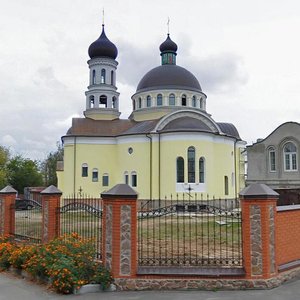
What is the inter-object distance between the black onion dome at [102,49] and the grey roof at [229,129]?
34.0 ft

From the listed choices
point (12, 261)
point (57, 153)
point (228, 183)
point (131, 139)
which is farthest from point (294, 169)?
point (57, 153)

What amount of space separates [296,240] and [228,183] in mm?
20087

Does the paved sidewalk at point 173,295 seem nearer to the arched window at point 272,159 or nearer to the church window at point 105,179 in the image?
the church window at point 105,179

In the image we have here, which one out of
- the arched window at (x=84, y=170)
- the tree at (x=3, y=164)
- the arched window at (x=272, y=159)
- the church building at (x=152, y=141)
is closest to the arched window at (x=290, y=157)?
the arched window at (x=272, y=159)

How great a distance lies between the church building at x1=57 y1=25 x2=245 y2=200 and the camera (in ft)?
85.3

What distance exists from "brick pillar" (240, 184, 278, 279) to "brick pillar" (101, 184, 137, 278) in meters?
2.01

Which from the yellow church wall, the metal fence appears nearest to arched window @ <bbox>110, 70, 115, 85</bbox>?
the yellow church wall

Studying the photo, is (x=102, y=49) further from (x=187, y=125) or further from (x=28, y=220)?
(x=28, y=220)

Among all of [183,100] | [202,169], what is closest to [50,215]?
[202,169]

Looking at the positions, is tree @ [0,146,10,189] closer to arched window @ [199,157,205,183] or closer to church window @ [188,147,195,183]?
church window @ [188,147,195,183]

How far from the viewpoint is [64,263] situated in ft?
23.8

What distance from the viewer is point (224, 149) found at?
2820cm

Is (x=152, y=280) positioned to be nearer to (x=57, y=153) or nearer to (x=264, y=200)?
(x=264, y=200)

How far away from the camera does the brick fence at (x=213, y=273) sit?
7.09 metres
